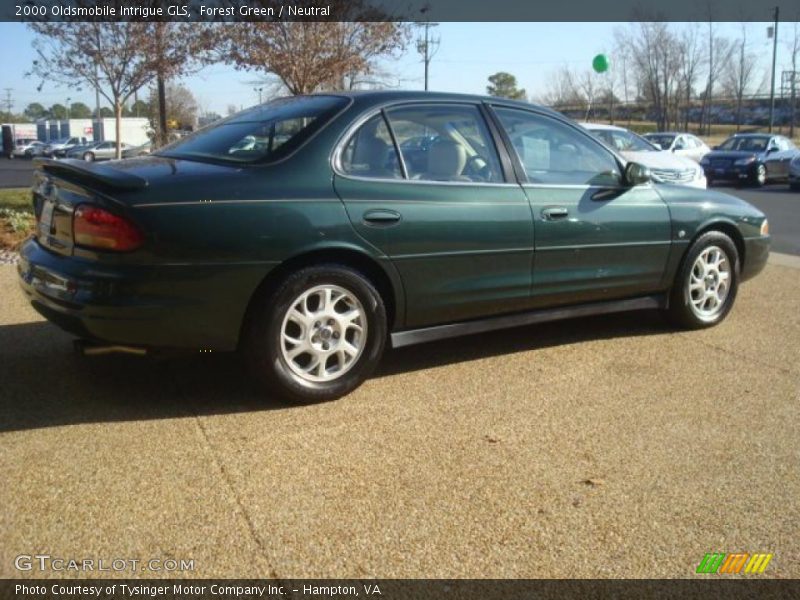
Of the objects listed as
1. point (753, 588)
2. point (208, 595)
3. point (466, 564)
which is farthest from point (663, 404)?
point (208, 595)

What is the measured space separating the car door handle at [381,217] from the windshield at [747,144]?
928 inches

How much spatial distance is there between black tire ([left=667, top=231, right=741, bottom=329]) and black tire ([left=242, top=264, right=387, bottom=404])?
2431 mm

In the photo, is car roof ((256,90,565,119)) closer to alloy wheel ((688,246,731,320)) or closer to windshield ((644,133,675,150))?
alloy wheel ((688,246,731,320))

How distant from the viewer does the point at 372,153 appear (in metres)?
4.18

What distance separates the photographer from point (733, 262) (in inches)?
225

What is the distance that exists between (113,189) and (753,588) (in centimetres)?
296

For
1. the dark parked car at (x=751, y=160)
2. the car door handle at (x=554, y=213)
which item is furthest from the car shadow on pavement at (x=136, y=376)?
the dark parked car at (x=751, y=160)

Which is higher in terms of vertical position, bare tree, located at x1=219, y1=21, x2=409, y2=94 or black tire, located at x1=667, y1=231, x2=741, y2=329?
bare tree, located at x1=219, y1=21, x2=409, y2=94

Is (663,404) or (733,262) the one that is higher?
(733,262)

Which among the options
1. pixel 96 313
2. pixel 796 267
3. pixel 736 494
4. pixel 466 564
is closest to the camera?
pixel 466 564

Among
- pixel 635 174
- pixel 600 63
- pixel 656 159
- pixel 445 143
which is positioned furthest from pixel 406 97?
pixel 600 63

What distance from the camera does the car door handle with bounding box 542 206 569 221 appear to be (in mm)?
4652

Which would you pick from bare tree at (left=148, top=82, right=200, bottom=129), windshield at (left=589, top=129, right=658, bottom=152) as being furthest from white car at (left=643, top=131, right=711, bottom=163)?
bare tree at (left=148, top=82, right=200, bottom=129)

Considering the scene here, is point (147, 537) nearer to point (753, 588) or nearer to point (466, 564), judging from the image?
point (466, 564)
